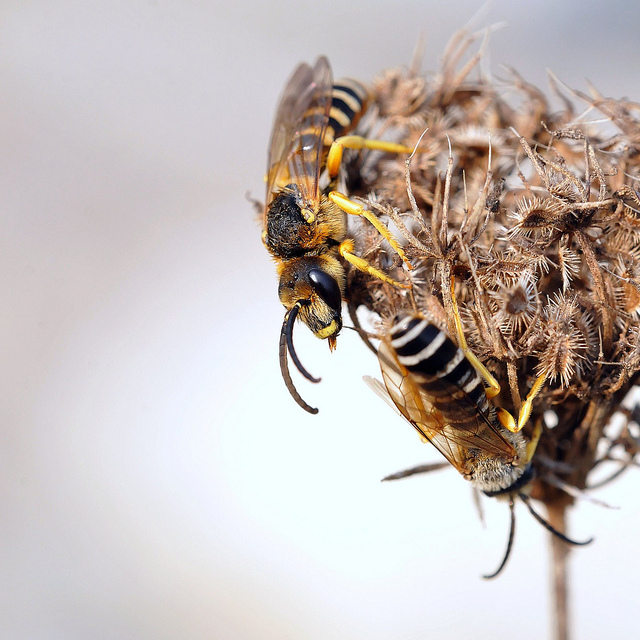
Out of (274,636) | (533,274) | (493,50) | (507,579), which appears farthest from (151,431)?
(493,50)

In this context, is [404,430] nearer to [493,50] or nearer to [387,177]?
[387,177]

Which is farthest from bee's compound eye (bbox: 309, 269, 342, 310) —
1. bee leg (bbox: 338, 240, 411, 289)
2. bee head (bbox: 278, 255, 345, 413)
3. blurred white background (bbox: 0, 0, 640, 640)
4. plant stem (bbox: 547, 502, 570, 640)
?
blurred white background (bbox: 0, 0, 640, 640)

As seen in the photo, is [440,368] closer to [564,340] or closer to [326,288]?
[564,340]

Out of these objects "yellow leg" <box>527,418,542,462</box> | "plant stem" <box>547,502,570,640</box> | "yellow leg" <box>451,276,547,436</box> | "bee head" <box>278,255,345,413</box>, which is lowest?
"plant stem" <box>547,502,570,640</box>

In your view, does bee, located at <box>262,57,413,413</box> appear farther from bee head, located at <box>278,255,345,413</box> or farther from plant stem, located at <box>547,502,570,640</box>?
plant stem, located at <box>547,502,570,640</box>

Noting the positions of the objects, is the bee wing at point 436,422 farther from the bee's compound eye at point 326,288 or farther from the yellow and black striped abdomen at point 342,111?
the yellow and black striped abdomen at point 342,111

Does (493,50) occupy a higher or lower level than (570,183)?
higher
